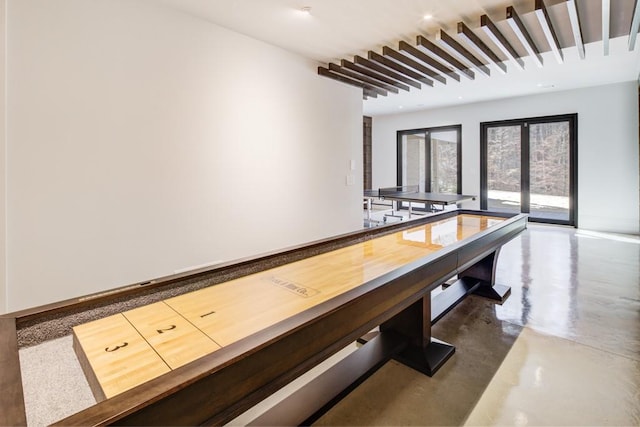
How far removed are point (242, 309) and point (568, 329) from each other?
274 cm

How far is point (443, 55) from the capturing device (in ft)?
14.0

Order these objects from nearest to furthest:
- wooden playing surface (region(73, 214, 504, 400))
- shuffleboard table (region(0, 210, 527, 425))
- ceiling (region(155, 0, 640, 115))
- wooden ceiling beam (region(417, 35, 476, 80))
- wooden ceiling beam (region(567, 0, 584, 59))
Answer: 1. shuffleboard table (region(0, 210, 527, 425))
2. wooden playing surface (region(73, 214, 504, 400))
3. wooden ceiling beam (region(567, 0, 584, 59))
4. ceiling (region(155, 0, 640, 115))
5. wooden ceiling beam (region(417, 35, 476, 80))

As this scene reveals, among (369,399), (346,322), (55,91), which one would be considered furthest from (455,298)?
(55,91)

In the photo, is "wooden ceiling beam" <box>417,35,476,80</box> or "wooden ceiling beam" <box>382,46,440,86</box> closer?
"wooden ceiling beam" <box>417,35,476,80</box>

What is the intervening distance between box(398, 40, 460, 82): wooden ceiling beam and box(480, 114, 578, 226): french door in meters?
3.34

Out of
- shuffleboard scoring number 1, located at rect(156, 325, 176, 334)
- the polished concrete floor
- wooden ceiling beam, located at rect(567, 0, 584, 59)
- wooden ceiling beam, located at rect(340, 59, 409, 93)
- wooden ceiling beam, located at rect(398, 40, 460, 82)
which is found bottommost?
Answer: the polished concrete floor

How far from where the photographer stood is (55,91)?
258cm

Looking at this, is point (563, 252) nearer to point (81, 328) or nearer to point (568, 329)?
point (568, 329)

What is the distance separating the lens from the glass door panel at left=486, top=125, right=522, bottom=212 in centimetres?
759

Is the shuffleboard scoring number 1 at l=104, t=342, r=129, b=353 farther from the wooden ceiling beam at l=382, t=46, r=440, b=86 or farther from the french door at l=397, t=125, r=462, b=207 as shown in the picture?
the french door at l=397, t=125, r=462, b=207

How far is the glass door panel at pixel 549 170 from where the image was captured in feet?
23.0

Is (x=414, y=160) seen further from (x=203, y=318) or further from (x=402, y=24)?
(x=203, y=318)

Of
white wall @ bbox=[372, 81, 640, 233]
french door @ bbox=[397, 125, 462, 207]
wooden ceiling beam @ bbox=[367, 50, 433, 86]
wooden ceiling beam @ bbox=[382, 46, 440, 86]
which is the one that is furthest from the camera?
french door @ bbox=[397, 125, 462, 207]

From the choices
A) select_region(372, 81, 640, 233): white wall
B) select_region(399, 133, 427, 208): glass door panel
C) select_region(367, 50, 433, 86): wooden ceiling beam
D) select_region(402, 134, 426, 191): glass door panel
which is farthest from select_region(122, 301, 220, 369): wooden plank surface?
select_region(402, 134, 426, 191): glass door panel
